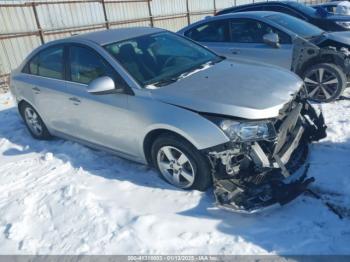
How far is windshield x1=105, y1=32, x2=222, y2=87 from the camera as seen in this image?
13.4ft

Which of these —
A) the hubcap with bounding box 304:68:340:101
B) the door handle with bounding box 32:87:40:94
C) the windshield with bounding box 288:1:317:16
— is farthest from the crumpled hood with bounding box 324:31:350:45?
the door handle with bounding box 32:87:40:94

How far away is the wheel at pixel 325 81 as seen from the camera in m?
5.84

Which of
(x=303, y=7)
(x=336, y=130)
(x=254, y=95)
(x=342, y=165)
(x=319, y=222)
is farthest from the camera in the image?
(x=303, y=7)

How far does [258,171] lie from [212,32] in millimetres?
4431

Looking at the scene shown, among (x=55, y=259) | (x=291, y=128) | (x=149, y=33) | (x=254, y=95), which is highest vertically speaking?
(x=149, y=33)

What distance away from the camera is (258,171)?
3457mm

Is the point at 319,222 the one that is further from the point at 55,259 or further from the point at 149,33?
the point at 149,33

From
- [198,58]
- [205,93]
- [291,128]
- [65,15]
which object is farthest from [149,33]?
[65,15]

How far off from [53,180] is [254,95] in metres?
2.73

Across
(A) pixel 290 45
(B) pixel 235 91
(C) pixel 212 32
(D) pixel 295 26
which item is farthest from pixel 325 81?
(B) pixel 235 91

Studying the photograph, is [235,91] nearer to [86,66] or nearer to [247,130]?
[247,130]

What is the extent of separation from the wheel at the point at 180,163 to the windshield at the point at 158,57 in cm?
70

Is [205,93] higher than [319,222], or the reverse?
[205,93]

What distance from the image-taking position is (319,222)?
10.6ft
